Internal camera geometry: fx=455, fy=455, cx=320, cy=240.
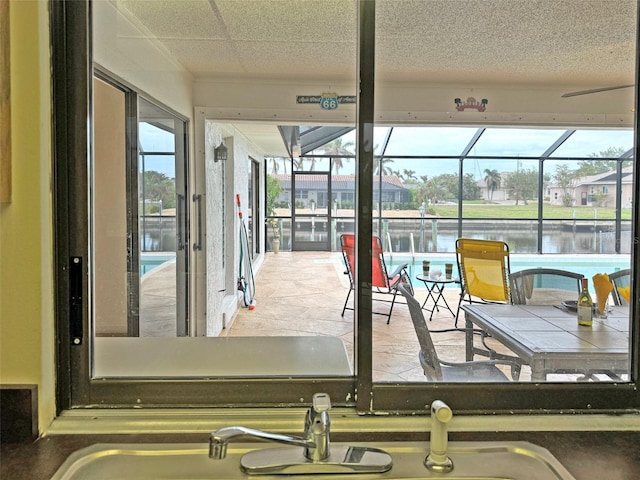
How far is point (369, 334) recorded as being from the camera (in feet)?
3.06

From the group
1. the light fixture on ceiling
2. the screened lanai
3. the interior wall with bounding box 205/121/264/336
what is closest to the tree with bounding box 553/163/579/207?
the screened lanai

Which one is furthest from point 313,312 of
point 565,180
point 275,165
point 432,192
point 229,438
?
point 565,180

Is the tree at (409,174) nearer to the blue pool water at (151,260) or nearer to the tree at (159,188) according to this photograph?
the tree at (159,188)

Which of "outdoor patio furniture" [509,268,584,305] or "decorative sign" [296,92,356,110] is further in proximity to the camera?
"decorative sign" [296,92,356,110]

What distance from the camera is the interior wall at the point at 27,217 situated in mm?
847

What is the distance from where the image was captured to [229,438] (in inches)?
28.5

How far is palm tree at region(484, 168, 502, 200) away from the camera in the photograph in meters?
7.35

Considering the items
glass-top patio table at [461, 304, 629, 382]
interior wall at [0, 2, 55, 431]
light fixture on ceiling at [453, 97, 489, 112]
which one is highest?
light fixture on ceiling at [453, 97, 489, 112]

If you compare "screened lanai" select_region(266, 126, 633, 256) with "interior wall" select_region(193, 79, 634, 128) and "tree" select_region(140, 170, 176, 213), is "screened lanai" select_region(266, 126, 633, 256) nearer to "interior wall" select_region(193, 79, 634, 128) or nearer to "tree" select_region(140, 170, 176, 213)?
"interior wall" select_region(193, 79, 634, 128)

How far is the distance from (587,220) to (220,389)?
8.11 meters

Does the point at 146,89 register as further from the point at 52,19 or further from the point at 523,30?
the point at 523,30

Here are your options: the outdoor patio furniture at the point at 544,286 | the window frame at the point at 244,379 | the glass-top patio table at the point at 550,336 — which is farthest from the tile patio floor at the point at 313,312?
the window frame at the point at 244,379

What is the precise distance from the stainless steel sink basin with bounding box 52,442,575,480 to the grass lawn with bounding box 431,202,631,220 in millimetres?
6943

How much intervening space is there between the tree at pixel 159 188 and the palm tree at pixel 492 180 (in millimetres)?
5567
